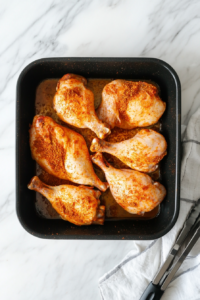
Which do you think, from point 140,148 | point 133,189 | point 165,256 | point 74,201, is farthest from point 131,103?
point 165,256

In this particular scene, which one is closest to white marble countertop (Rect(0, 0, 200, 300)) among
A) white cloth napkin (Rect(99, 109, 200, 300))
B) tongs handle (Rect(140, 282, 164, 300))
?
white cloth napkin (Rect(99, 109, 200, 300))

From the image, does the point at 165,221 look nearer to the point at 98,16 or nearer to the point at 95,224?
the point at 95,224

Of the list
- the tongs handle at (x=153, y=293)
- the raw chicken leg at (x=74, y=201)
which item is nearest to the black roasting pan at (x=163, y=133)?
the raw chicken leg at (x=74, y=201)

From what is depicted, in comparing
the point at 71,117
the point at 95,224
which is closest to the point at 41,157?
the point at 71,117

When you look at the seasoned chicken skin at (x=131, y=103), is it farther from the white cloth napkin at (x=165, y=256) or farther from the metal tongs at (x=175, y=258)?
the metal tongs at (x=175, y=258)

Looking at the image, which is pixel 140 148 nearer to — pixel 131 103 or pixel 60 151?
pixel 131 103
